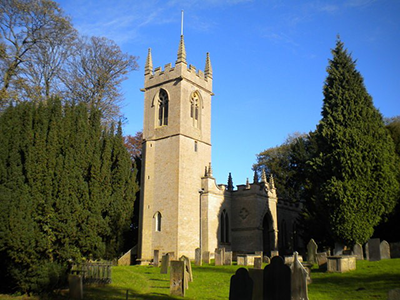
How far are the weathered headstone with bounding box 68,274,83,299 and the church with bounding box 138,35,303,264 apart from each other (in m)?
14.3

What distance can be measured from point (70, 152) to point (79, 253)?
12.3ft

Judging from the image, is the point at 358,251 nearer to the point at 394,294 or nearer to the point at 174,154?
the point at 394,294

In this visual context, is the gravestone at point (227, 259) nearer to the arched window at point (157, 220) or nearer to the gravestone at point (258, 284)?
the arched window at point (157, 220)

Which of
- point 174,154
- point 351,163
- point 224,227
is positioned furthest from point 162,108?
point 351,163

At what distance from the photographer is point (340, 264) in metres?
16.6

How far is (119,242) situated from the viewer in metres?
23.2

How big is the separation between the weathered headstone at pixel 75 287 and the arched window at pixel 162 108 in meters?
19.0

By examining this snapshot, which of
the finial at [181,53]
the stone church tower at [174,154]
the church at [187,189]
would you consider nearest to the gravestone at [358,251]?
the church at [187,189]

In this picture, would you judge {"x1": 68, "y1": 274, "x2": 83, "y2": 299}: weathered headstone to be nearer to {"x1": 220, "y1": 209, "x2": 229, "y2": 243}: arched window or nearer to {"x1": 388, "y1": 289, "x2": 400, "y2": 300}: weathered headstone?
{"x1": 388, "y1": 289, "x2": 400, "y2": 300}: weathered headstone

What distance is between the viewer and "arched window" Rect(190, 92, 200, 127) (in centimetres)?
3206

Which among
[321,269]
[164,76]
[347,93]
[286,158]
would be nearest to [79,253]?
[321,269]

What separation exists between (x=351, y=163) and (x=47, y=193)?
49.6 feet

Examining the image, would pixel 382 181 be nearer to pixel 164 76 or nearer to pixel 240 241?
pixel 240 241

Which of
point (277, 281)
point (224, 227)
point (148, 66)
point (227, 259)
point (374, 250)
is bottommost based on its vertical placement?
point (227, 259)
